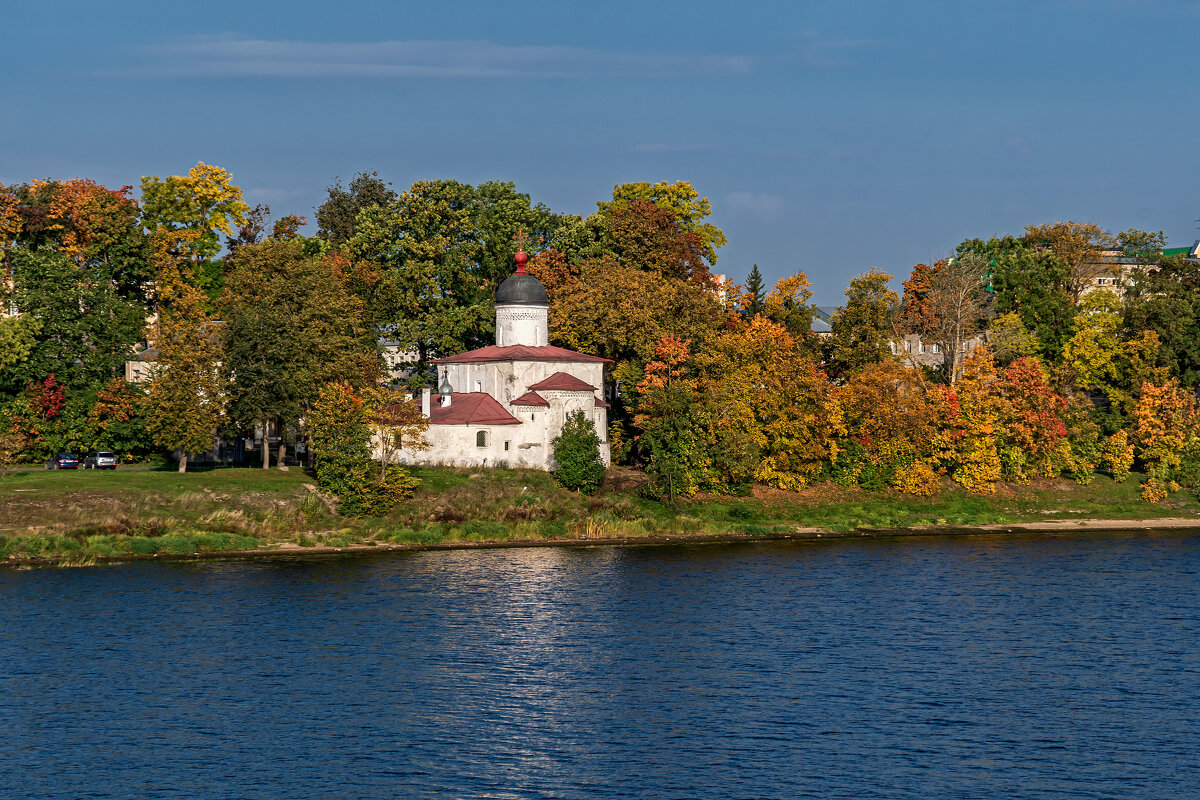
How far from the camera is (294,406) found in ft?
279

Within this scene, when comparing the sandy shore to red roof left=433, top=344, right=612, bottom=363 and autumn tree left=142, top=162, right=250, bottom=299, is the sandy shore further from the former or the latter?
autumn tree left=142, top=162, right=250, bottom=299

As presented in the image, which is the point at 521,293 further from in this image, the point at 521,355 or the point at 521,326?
the point at 521,355

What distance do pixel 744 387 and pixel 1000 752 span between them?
5077 centimetres

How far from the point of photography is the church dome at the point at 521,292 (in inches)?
3730

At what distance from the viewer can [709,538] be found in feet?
273

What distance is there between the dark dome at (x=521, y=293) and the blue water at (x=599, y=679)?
84.2ft

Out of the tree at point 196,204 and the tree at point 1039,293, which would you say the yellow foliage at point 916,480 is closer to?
the tree at point 1039,293

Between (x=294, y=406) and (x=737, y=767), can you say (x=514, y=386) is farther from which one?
(x=737, y=767)

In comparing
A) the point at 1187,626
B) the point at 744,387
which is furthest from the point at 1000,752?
the point at 744,387

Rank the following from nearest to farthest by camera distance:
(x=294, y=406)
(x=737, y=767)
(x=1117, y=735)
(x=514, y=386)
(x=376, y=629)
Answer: (x=737, y=767)
(x=1117, y=735)
(x=376, y=629)
(x=294, y=406)
(x=514, y=386)

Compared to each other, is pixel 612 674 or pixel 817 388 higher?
pixel 817 388

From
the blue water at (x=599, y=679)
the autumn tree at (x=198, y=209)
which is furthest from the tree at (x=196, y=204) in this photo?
the blue water at (x=599, y=679)

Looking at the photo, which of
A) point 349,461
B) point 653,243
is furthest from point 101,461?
point 653,243

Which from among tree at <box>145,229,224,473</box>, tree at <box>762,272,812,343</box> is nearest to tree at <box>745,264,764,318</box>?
tree at <box>762,272,812,343</box>
